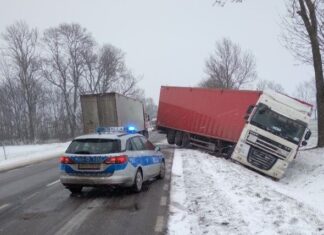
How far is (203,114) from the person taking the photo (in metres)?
26.8

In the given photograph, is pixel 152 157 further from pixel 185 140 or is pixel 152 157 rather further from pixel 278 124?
pixel 185 140

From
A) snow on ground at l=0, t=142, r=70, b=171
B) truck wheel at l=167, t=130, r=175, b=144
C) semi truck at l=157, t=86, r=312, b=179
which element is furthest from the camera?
truck wheel at l=167, t=130, r=175, b=144

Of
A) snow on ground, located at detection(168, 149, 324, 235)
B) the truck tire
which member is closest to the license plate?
the truck tire

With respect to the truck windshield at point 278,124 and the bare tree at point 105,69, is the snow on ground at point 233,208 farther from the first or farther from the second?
the bare tree at point 105,69

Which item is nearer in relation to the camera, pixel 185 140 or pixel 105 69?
pixel 185 140

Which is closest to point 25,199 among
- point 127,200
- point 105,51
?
point 127,200

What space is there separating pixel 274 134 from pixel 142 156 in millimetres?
8300

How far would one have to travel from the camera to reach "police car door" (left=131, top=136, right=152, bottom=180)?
1197 centimetres

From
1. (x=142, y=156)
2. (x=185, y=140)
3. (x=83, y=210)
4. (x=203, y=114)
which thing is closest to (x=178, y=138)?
(x=185, y=140)

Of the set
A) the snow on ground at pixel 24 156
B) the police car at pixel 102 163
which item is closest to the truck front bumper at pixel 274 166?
the police car at pixel 102 163

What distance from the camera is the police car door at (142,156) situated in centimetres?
1197

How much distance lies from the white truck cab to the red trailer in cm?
418

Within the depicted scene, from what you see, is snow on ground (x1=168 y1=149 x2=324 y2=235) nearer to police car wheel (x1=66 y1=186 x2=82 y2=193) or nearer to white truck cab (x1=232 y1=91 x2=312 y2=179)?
police car wheel (x1=66 y1=186 x2=82 y2=193)

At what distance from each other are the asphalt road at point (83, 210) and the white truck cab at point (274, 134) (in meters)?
6.29
